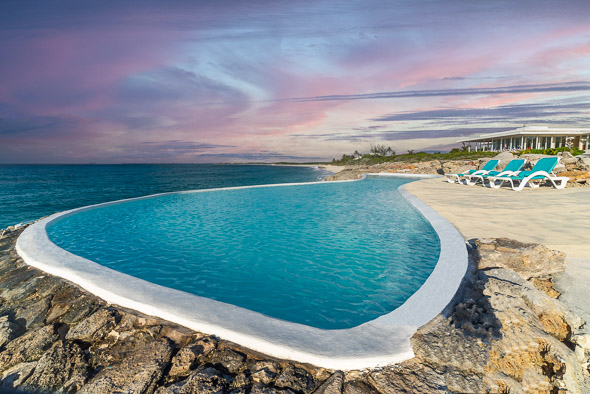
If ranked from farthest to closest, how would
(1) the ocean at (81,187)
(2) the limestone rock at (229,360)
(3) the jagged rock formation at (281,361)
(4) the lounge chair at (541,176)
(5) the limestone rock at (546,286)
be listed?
(1) the ocean at (81,187)
(4) the lounge chair at (541,176)
(5) the limestone rock at (546,286)
(2) the limestone rock at (229,360)
(3) the jagged rock formation at (281,361)

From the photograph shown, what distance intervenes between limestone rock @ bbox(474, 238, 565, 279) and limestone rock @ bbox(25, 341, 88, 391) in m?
4.36

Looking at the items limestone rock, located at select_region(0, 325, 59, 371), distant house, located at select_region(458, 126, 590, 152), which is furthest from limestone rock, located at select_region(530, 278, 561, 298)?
distant house, located at select_region(458, 126, 590, 152)

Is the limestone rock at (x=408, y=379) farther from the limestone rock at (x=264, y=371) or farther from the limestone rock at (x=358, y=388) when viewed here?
the limestone rock at (x=264, y=371)

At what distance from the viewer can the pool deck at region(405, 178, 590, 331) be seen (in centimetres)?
336

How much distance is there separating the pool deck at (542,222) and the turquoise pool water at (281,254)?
0.89 meters

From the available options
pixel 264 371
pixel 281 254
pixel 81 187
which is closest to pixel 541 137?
pixel 281 254

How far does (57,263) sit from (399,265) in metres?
5.03

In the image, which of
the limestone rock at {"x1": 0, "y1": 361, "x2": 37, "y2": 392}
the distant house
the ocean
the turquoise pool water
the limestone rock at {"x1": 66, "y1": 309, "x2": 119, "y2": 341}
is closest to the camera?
the limestone rock at {"x1": 0, "y1": 361, "x2": 37, "y2": 392}

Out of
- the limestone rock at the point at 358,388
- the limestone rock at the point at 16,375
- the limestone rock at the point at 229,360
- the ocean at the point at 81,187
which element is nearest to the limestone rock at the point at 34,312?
the limestone rock at the point at 16,375

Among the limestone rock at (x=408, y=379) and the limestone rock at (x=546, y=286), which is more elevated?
the limestone rock at (x=408, y=379)

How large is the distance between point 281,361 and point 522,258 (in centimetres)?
339

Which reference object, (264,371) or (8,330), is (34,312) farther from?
(264,371)

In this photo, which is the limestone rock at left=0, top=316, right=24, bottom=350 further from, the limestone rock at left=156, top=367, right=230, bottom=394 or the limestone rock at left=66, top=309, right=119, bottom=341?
the limestone rock at left=156, top=367, right=230, bottom=394

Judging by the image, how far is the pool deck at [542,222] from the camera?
3360 millimetres
